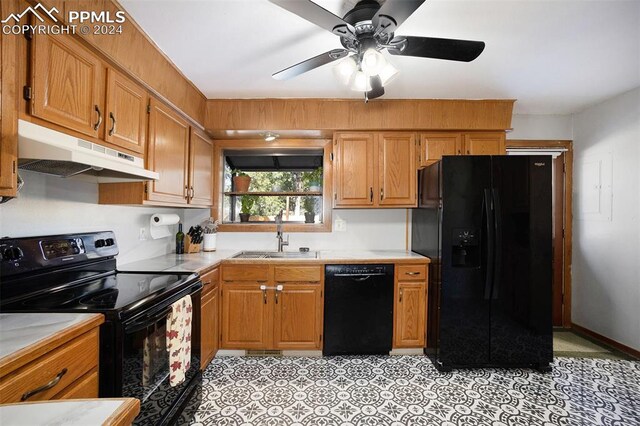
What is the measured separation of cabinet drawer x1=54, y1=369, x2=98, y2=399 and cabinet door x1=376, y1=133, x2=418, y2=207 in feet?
7.67

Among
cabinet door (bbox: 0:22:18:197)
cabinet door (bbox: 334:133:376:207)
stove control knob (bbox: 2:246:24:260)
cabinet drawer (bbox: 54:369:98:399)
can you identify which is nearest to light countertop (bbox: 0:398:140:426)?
cabinet drawer (bbox: 54:369:98:399)

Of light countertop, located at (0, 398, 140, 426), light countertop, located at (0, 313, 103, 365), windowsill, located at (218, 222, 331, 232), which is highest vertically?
windowsill, located at (218, 222, 331, 232)

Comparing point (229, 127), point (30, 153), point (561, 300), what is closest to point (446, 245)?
point (561, 300)

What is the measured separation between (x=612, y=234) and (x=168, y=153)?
162 inches

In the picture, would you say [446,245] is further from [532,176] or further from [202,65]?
[202,65]

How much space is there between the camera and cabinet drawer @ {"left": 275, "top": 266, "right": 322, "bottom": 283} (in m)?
2.42

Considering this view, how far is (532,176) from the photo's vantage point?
2205 mm

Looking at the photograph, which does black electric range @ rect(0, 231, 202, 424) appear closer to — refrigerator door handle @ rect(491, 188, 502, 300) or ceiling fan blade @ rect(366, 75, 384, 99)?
ceiling fan blade @ rect(366, 75, 384, 99)

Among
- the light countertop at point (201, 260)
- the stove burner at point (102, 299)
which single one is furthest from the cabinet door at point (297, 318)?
the stove burner at point (102, 299)

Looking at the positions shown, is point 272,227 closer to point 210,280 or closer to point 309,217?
point 309,217

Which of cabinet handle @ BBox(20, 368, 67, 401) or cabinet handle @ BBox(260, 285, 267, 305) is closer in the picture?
cabinet handle @ BBox(20, 368, 67, 401)

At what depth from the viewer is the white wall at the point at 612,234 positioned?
250cm

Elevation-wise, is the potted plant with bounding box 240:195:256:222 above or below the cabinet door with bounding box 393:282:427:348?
above

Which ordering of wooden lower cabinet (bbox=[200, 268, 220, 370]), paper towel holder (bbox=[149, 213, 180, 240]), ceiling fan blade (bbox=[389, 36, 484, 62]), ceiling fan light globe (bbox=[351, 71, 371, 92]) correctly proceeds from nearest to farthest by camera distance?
1. ceiling fan blade (bbox=[389, 36, 484, 62])
2. ceiling fan light globe (bbox=[351, 71, 371, 92])
3. wooden lower cabinet (bbox=[200, 268, 220, 370])
4. paper towel holder (bbox=[149, 213, 180, 240])
